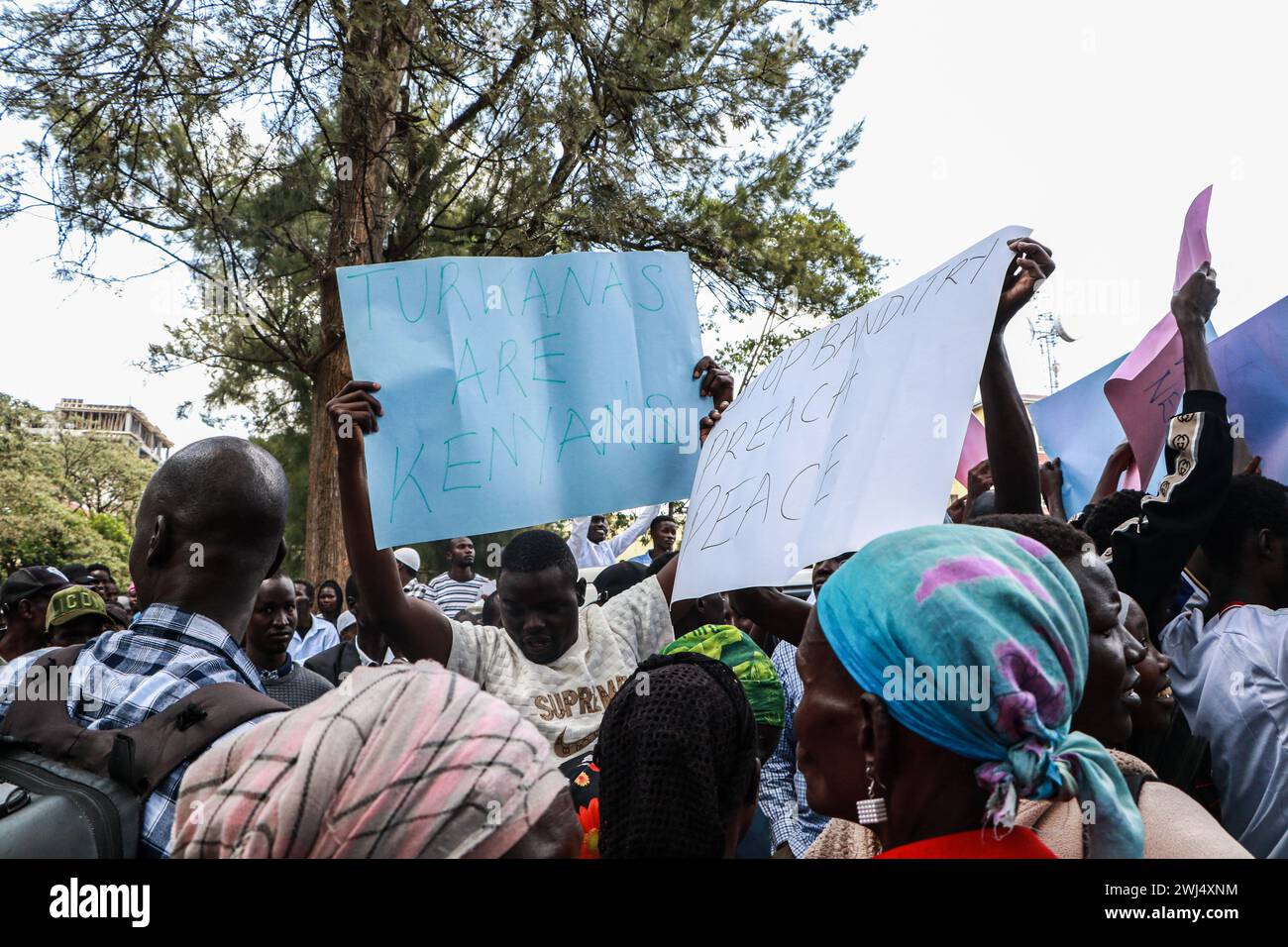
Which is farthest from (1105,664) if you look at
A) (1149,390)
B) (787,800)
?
(1149,390)

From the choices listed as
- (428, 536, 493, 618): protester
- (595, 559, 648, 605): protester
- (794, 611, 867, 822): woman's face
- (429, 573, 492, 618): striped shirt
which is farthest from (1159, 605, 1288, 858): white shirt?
(428, 536, 493, 618): protester

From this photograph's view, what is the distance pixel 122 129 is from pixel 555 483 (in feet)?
21.5

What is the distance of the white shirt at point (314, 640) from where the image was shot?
665 cm

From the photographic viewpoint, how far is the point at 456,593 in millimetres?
6934

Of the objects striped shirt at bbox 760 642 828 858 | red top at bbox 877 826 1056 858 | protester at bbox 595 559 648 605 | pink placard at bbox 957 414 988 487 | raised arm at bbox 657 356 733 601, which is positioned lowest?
striped shirt at bbox 760 642 828 858

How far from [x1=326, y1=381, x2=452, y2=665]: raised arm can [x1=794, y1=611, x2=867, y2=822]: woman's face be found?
1385 mm

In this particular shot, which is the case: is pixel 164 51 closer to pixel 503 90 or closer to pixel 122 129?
pixel 122 129

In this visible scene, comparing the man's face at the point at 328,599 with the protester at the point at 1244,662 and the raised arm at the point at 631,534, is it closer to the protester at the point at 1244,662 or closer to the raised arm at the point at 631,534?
Result: the raised arm at the point at 631,534

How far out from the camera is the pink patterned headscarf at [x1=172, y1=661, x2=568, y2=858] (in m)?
1.08

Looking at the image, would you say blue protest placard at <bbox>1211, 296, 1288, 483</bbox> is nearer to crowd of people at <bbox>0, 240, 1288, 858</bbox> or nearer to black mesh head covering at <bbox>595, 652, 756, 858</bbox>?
crowd of people at <bbox>0, 240, 1288, 858</bbox>

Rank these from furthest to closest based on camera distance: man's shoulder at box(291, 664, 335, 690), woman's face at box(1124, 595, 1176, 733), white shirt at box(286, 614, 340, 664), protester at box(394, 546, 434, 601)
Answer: protester at box(394, 546, 434, 601) < white shirt at box(286, 614, 340, 664) < man's shoulder at box(291, 664, 335, 690) < woman's face at box(1124, 595, 1176, 733)

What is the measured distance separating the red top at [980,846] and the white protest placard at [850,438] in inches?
25.0

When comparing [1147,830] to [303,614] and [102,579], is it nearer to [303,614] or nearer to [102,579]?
[303,614]

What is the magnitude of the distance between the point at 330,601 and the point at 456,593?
217 centimetres
